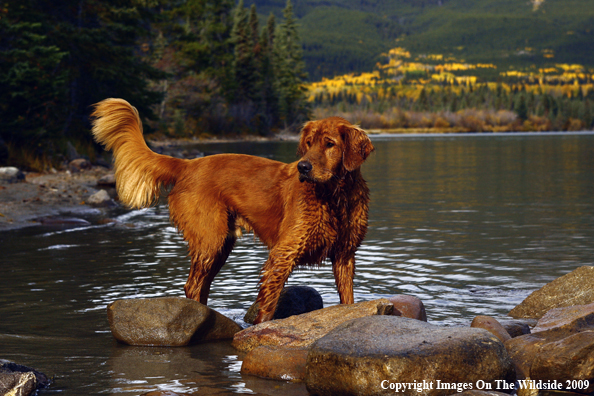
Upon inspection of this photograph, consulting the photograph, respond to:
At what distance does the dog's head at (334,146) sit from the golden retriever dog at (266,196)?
0.01 metres

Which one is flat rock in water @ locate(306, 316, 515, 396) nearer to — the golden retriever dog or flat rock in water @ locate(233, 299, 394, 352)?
flat rock in water @ locate(233, 299, 394, 352)

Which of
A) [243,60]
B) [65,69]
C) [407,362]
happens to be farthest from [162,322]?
[243,60]

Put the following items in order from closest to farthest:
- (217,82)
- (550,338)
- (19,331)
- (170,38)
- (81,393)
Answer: (81,393) → (550,338) → (19,331) → (170,38) → (217,82)

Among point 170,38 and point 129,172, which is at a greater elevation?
point 170,38

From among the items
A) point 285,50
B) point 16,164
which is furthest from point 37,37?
point 285,50

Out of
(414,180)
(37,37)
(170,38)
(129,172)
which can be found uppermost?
(170,38)

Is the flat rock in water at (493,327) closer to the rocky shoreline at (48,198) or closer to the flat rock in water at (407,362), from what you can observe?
the flat rock in water at (407,362)

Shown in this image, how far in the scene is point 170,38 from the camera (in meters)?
73.7

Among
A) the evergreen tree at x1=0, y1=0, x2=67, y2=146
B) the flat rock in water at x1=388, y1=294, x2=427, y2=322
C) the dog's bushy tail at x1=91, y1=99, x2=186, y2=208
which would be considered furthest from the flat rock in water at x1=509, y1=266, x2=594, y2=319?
the evergreen tree at x1=0, y1=0, x2=67, y2=146

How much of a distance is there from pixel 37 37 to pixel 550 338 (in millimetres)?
21142

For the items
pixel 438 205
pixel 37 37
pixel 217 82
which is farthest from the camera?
pixel 217 82

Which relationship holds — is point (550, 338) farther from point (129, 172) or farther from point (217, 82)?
point (217, 82)

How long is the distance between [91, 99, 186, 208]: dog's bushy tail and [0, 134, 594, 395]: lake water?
167 centimetres

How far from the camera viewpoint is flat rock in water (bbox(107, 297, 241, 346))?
7633 millimetres
